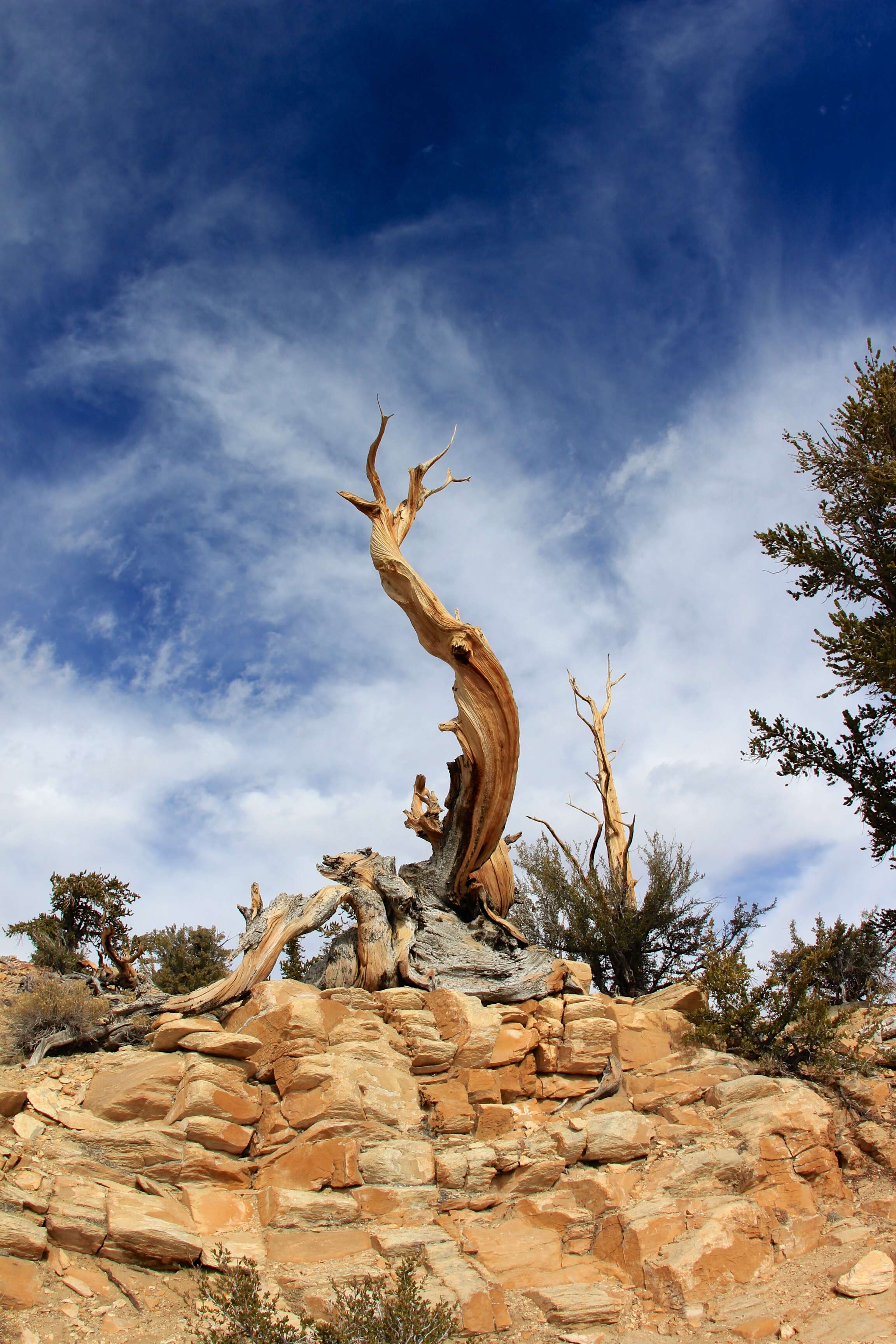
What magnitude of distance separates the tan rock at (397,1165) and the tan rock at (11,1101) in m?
2.71

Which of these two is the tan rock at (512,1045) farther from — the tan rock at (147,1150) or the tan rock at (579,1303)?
the tan rock at (147,1150)

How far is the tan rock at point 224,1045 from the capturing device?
7.46 meters

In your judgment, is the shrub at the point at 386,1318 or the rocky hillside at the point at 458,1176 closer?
the shrub at the point at 386,1318

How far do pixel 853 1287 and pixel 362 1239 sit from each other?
3231mm

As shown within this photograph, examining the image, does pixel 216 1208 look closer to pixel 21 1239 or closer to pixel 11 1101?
pixel 21 1239

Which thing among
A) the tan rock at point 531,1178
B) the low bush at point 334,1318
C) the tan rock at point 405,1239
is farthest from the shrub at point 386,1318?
the tan rock at point 531,1178

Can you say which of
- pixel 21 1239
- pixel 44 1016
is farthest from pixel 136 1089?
pixel 21 1239

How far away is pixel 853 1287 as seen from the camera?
17.0 feet

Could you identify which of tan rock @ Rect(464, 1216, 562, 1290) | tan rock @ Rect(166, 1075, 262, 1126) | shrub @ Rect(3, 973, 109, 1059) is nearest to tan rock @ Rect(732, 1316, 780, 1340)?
tan rock @ Rect(464, 1216, 562, 1290)

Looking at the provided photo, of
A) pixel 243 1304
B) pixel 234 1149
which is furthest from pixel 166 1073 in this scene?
pixel 243 1304

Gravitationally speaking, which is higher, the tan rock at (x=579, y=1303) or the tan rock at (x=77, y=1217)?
the tan rock at (x=77, y=1217)

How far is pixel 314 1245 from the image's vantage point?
5656 mm

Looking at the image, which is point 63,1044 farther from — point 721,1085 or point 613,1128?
point 721,1085

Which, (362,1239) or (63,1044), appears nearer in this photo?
(362,1239)
